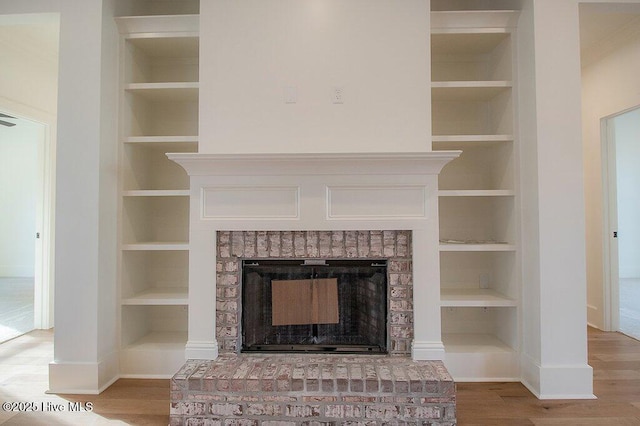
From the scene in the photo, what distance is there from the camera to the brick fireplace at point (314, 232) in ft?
8.43

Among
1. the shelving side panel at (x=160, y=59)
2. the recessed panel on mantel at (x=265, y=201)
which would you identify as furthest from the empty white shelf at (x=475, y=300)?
the shelving side panel at (x=160, y=59)

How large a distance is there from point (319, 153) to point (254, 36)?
97 centimetres

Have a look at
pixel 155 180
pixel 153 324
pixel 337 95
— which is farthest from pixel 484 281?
pixel 155 180

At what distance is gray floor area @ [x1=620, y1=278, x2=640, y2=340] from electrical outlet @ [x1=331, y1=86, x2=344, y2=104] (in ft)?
12.0

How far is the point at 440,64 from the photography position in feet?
11.0

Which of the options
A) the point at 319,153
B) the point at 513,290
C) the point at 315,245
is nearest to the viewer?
the point at 319,153

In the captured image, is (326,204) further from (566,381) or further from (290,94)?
(566,381)

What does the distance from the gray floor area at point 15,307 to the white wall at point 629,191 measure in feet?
30.1

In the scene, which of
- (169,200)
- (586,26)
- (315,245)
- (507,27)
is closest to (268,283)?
(315,245)

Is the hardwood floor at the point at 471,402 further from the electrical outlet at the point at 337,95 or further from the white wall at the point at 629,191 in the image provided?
the white wall at the point at 629,191

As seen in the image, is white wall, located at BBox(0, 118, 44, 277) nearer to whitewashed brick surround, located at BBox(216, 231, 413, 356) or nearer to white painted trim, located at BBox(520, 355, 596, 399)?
whitewashed brick surround, located at BBox(216, 231, 413, 356)

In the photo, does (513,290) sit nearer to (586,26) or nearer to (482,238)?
(482,238)

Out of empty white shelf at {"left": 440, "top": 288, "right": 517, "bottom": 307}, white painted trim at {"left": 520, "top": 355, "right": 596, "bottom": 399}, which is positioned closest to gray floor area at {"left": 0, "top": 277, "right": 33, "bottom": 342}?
empty white shelf at {"left": 440, "top": 288, "right": 517, "bottom": 307}

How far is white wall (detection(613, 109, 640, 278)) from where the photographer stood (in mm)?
7441
